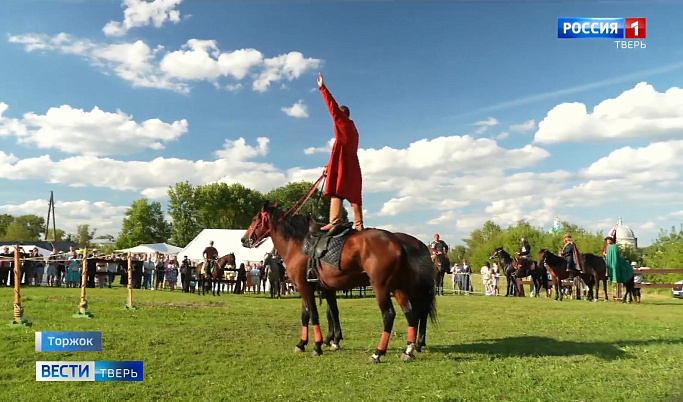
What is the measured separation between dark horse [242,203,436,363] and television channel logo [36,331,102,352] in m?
3.34

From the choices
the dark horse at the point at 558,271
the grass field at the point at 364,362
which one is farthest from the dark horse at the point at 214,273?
the dark horse at the point at 558,271

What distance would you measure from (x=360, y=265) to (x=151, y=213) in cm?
7820

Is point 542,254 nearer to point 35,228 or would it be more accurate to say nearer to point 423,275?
point 423,275

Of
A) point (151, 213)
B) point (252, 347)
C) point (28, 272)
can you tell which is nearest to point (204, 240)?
point (28, 272)

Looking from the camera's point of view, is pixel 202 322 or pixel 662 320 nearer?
pixel 202 322

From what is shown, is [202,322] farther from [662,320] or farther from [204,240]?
[204,240]

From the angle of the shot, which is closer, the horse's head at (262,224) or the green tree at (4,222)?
the horse's head at (262,224)

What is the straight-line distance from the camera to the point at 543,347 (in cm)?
925

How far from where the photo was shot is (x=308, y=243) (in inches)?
352

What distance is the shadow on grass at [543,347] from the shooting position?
8578mm

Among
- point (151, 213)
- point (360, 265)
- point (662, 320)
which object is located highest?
point (151, 213)

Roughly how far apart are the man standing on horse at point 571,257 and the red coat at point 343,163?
677 inches

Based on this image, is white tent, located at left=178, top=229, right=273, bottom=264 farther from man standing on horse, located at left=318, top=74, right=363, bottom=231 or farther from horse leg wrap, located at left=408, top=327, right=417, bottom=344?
horse leg wrap, located at left=408, top=327, right=417, bottom=344

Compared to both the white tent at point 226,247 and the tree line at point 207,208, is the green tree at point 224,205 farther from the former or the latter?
the white tent at point 226,247
